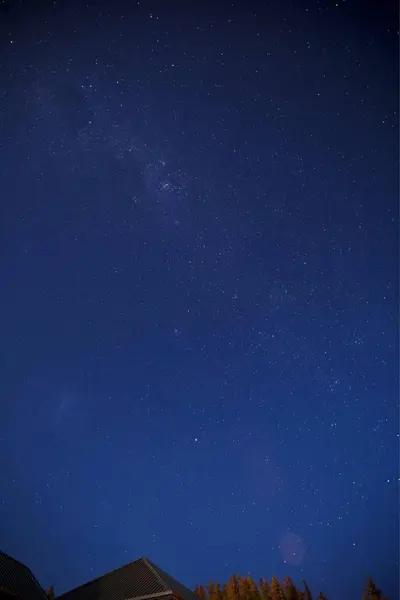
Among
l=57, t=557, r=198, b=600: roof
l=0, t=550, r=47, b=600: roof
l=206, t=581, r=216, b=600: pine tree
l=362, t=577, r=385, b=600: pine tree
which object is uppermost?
l=0, t=550, r=47, b=600: roof

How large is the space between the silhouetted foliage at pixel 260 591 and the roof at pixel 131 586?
158 ft

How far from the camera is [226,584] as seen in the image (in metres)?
70.2

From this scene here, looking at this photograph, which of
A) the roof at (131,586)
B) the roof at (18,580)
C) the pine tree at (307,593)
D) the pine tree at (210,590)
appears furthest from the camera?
the pine tree at (307,593)

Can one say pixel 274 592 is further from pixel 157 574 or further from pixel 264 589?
pixel 157 574

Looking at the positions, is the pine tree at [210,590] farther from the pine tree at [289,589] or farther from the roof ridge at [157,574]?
the roof ridge at [157,574]

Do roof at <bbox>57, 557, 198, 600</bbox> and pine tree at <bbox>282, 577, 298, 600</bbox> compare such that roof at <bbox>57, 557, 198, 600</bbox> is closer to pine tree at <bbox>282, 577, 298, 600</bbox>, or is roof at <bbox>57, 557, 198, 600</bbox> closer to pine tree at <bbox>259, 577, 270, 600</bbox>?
pine tree at <bbox>259, 577, 270, 600</bbox>

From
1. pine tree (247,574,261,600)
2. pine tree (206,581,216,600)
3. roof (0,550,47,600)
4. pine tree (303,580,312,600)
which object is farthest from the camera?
pine tree (303,580,312,600)

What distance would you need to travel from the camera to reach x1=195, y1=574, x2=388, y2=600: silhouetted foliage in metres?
60.0

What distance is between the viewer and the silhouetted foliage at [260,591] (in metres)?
60.0

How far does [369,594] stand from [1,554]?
280 feet

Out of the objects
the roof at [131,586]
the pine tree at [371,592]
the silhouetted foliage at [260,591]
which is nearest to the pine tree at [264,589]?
the silhouetted foliage at [260,591]

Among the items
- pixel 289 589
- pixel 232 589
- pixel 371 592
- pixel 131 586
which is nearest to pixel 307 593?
pixel 289 589

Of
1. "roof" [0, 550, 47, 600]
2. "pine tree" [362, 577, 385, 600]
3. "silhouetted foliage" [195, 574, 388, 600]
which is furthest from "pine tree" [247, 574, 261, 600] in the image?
"roof" [0, 550, 47, 600]

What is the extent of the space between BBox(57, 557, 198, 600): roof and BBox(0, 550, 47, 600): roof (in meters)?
1.78
